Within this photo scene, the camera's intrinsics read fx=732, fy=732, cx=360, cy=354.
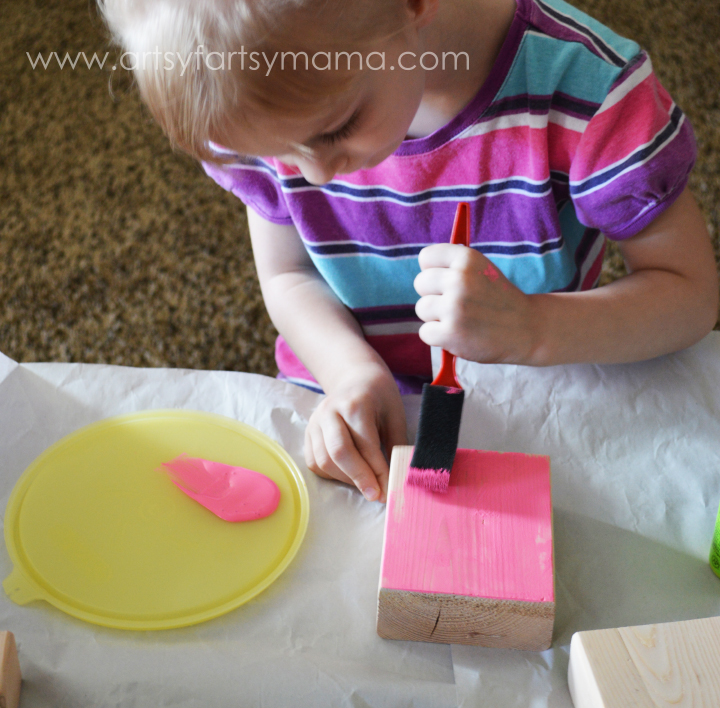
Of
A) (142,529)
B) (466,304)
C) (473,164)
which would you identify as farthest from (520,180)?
(142,529)

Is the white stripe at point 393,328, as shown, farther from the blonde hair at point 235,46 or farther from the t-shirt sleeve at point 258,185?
the blonde hair at point 235,46

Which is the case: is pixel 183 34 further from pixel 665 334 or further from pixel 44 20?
pixel 44 20

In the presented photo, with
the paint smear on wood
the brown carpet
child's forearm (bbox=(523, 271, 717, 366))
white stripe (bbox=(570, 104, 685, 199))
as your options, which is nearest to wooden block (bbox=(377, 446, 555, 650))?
the paint smear on wood

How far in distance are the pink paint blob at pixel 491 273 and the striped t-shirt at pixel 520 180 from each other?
11cm

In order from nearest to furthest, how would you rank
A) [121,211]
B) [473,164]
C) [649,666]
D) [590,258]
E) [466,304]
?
[649,666] → [466,304] → [473,164] → [590,258] → [121,211]

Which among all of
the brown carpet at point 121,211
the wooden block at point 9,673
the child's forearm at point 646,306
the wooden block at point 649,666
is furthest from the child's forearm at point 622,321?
the brown carpet at point 121,211

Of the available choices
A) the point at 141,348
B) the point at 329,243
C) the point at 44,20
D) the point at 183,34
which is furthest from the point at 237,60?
the point at 44,20

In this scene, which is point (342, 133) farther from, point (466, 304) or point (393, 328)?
point (393, 328)

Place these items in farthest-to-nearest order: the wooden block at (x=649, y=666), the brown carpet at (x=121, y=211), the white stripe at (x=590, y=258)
Answer: 1. the brown carpet at (x=121, y=211)
2. the white stripe at (x=590, y=258)
3. the wooden block at (x=649, y=666)

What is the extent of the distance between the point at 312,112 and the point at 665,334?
0.31 m

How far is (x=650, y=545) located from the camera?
45cm

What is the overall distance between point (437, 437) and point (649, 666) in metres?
0.16

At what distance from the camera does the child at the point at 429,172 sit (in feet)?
1.28

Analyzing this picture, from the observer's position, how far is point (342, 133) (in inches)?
17.5
